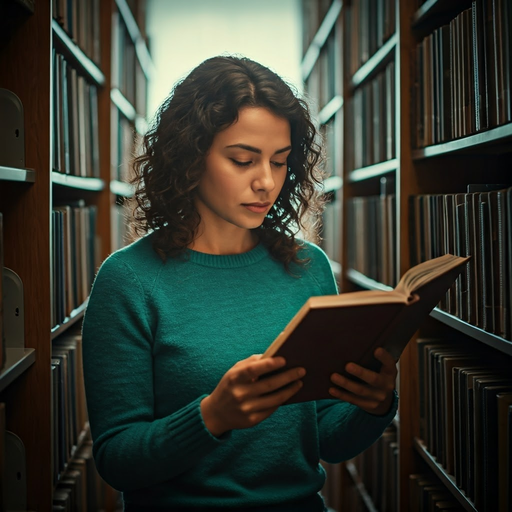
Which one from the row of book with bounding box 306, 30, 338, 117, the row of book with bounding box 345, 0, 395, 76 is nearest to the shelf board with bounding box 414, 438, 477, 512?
the row of book with bounding box 345, 0, 395, 76

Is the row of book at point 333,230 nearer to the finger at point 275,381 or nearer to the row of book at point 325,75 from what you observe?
the row of book at point 325,75

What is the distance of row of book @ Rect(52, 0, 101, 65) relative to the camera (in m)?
1.59

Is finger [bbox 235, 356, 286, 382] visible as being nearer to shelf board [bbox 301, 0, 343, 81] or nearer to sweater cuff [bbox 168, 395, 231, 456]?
sweater cuff [bbox 168, 395, 231, 456]

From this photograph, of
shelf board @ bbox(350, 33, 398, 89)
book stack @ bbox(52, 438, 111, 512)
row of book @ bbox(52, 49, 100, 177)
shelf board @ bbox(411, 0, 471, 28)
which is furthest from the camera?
shelf board @ bbox(350, 33, 398, 89)

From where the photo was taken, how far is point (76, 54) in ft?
5.70

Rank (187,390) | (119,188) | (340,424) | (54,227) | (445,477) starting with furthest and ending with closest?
(119,188), (54,227), (445,477), (340,424), (187,390)

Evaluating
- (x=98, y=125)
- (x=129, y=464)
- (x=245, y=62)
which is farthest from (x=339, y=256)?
(x=129, y=464)

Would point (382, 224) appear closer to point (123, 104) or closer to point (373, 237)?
point (373, 237)

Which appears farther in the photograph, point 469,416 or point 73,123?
point 73,123

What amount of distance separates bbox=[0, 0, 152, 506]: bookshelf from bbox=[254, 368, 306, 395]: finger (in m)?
0.50

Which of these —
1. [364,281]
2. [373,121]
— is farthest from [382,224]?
[373,121]

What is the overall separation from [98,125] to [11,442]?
1281mm

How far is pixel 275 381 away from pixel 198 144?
0.48 metres

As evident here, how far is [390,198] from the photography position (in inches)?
74.4
